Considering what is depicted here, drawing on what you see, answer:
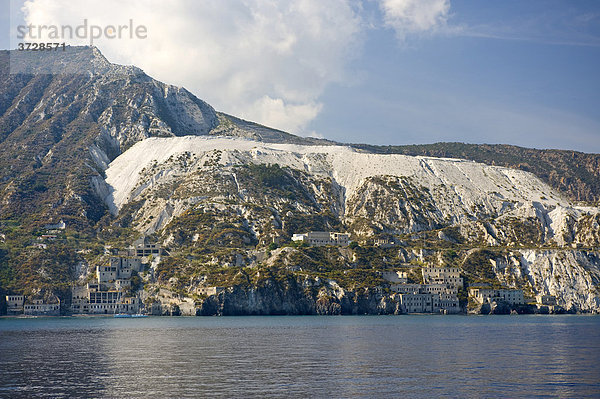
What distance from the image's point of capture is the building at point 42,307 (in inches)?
7234

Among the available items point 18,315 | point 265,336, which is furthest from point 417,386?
point 18,315

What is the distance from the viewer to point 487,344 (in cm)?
9862

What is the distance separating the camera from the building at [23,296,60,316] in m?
184

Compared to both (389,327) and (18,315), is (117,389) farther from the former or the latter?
(18,315)

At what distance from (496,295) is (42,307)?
11429cm

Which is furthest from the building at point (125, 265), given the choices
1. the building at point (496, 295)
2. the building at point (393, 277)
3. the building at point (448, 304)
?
the building at point (496, 295)

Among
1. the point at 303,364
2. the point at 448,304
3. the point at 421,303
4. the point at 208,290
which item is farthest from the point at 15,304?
the point at 303,364

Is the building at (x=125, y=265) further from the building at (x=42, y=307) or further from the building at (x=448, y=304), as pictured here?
the building at (x=448, y=304)

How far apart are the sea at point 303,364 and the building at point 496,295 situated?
69473mm

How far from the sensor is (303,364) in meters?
77.6

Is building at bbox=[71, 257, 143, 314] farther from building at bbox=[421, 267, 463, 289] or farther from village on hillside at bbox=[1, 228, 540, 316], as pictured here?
building at bbox=[421, 267, 463, 289]

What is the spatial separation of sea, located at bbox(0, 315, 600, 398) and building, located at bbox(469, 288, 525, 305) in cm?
6947

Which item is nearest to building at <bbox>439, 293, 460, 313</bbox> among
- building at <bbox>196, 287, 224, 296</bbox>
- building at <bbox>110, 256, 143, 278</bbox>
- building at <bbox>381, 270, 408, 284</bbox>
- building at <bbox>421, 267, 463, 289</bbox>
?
building at <bbox>421, 267, 463, 289</bbox>

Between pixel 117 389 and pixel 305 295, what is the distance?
411 ft
